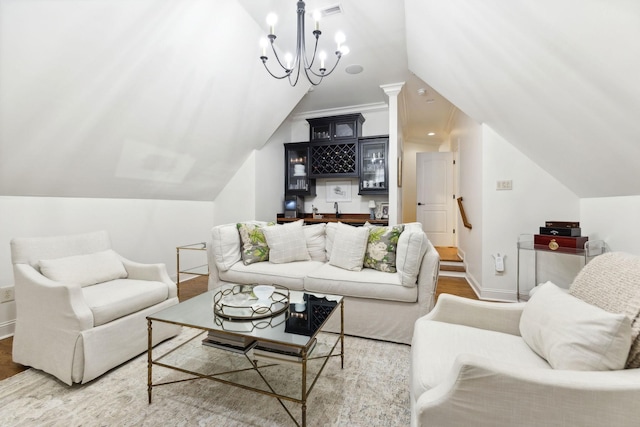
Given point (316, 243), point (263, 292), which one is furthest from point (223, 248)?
point (263, 292)

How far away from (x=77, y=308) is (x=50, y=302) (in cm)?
20

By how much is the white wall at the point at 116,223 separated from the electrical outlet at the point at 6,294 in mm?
35

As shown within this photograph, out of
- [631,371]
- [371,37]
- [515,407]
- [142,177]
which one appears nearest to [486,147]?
[371,37]

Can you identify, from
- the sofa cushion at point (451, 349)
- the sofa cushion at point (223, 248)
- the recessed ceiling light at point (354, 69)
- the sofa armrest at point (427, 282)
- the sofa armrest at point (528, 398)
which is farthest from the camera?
the recessed ceiling light at point (354, 69)

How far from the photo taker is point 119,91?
6.79 ft

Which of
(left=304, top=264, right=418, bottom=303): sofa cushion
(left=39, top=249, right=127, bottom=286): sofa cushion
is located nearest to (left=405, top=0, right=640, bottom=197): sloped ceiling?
(left=304, top=264, right=418, bottom=303): sofa cushion

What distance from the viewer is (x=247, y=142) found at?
3740 mm

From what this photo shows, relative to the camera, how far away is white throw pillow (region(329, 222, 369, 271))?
2361mm

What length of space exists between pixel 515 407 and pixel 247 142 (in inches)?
143

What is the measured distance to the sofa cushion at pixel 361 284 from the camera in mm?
2049

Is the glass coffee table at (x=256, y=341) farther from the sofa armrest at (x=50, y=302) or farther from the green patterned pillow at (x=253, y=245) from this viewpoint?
the green patterned pillow at (x=253, y=245)

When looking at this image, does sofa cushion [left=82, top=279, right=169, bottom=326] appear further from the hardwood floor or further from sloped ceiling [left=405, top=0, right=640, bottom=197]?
sloped ceiling [left=405, top=0, right=640, bottom=197]

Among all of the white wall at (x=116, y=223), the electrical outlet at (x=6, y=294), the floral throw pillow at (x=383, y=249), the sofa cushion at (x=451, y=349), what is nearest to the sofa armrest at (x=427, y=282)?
the floral throw pillow at (x=383, y=249)

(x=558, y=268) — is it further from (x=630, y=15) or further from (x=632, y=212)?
(x=630, y=15)
